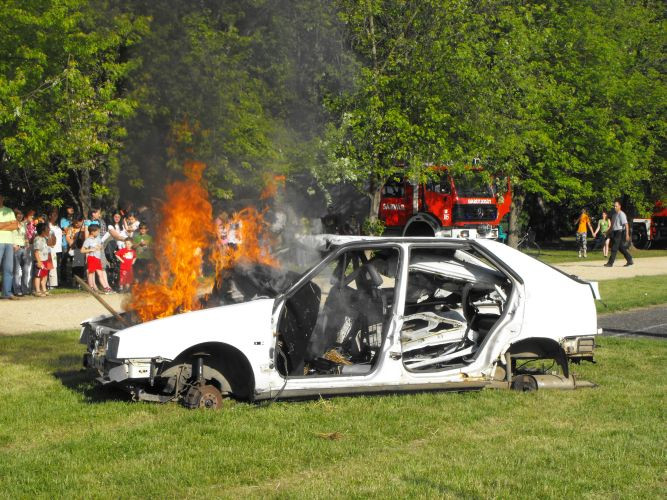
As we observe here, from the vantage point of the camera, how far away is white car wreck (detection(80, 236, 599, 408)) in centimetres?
734

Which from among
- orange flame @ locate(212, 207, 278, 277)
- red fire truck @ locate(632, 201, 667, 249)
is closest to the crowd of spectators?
orange flame @ locate(212, 207, 278, 277)

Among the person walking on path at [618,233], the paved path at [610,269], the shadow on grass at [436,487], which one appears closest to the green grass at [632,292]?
the paved path at [610,269]

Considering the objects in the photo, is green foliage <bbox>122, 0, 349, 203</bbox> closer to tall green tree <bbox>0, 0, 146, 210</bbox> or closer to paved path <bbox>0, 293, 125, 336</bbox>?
paved path <bbox>0, 293, 125, 336</bbox>

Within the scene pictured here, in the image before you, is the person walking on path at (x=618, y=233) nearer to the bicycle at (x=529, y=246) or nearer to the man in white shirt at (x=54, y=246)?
the bicycle at (x=529, y=246)

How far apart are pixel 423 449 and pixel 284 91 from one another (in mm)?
6736

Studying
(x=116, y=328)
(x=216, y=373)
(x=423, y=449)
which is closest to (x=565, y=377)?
(x=423, y=449)

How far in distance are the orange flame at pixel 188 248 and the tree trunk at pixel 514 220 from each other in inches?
906

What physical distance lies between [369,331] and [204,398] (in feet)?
4.93

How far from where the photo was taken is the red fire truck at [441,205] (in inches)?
1123

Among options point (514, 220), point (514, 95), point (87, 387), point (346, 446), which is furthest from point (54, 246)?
point (514, 220)

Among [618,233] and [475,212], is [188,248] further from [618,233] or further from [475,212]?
[475,212]

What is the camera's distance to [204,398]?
736 centimetres

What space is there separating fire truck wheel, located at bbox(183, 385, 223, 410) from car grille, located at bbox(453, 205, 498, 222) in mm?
21732

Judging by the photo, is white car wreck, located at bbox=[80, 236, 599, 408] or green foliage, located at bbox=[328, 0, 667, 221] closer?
white car wreck, located at bbox=[80, 236, 599, 408]
